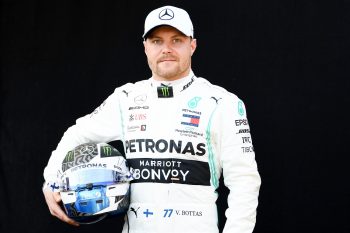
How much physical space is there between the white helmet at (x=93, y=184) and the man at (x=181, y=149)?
0.21 ft

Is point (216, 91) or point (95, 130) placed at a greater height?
point (216, 91)

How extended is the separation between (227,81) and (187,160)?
3.49 ft

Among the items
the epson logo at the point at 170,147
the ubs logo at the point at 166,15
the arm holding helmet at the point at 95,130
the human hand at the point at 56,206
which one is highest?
the ubs logo at the point at 166,15

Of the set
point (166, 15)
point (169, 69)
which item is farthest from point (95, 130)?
point (166, 15)

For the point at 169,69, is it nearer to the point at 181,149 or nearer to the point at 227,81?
the point at 181,149

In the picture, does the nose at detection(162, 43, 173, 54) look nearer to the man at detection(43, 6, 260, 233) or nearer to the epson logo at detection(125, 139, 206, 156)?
the man at detection(43, 6, 260, 233)

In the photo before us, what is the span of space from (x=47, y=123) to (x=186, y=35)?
60.8 inches

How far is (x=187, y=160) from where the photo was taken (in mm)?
2299

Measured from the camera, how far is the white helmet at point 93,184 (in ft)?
7.35

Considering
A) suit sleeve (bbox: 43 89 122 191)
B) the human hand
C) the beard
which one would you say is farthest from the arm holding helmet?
the beard

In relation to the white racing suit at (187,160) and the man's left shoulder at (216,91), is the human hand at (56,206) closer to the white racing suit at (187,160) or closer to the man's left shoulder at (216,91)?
the white racing suit at (187,160)

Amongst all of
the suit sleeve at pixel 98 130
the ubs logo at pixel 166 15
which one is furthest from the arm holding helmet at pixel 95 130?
the ubs logo at pixel 166 15

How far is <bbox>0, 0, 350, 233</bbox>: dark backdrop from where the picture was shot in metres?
3.08

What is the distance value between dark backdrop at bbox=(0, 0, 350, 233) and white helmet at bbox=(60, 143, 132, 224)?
3.67 ft
